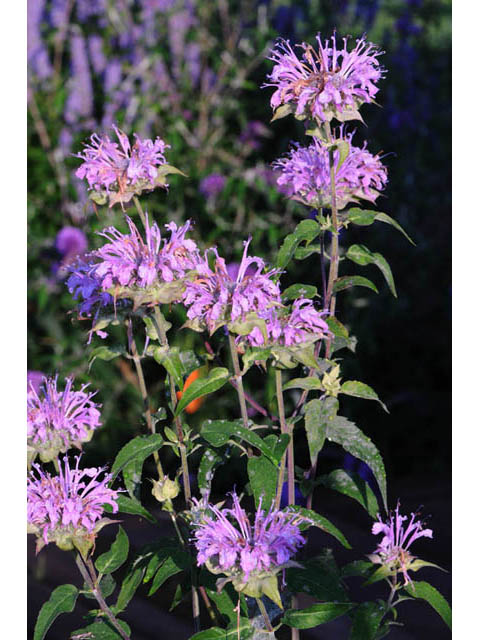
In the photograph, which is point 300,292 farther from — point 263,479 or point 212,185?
point 212,185

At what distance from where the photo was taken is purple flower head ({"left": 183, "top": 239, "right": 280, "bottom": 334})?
2.35 ft

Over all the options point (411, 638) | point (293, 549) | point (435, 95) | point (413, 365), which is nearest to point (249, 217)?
point (413, 365)

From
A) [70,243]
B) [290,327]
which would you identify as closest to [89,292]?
[290,327]

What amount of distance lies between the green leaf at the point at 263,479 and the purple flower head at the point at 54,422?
0.18 metres

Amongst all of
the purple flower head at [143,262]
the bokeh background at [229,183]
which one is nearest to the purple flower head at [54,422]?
the purple flower head at [143,262]

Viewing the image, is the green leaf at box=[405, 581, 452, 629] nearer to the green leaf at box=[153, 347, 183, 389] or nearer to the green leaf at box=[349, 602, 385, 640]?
the green leaf at box=[349, 602, 385, 640]

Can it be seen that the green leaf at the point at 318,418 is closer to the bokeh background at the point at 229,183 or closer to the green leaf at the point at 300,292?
the green leaf at the point at 300,292

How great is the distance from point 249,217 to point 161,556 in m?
1.38

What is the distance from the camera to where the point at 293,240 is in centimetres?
82

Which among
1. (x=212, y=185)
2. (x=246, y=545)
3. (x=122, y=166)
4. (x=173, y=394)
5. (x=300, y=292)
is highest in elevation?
(x=212, y=185)

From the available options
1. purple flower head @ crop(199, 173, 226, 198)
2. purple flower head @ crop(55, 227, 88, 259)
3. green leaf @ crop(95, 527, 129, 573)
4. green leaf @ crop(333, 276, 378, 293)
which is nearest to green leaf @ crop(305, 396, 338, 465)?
green leaf @ crop(333, 276, 378, 293)

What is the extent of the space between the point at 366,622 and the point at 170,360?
306 millimetres

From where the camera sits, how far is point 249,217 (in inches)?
82.4
